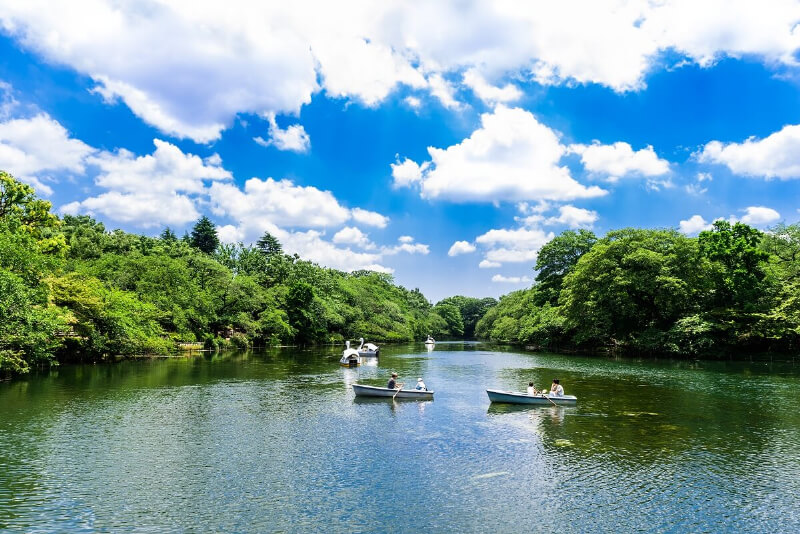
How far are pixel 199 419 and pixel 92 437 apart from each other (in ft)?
15.8

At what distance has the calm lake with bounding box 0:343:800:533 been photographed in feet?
41.5

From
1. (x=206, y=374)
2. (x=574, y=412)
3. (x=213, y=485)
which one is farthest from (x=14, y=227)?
(x=574, y=412)

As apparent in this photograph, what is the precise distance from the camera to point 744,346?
2188 inches

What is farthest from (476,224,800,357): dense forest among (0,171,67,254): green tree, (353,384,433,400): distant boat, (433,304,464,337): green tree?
(433,304,464,337): green tree

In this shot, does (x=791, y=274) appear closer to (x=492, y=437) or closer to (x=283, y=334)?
(x=492, y=437)

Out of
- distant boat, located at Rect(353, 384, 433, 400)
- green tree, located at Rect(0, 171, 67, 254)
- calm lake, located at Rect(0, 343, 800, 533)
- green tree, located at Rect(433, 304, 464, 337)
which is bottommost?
calm lake, located at Rect(0, 343, 800, 533)

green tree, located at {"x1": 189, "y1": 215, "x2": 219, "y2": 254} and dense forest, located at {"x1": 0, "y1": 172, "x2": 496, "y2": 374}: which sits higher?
green tree, located at {"x1": 189, "y1": 215, "x2": 219, "y2": 254}

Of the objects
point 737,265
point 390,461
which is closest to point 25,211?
point 390,461

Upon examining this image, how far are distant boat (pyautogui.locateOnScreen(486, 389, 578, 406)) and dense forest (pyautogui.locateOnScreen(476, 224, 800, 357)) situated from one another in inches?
1361

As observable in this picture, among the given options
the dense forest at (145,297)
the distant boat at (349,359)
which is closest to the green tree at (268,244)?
the dense forest at (145,297)

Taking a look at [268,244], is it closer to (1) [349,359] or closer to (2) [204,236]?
(2) [204,236]

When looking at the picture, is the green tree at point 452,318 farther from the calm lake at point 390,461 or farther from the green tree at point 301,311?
the calm lake at point 390,461

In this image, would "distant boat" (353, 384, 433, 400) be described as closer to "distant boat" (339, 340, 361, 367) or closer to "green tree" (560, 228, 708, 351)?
"distant boat" (339, 340, 361, 367)

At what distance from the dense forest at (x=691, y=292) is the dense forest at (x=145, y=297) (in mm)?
46643
